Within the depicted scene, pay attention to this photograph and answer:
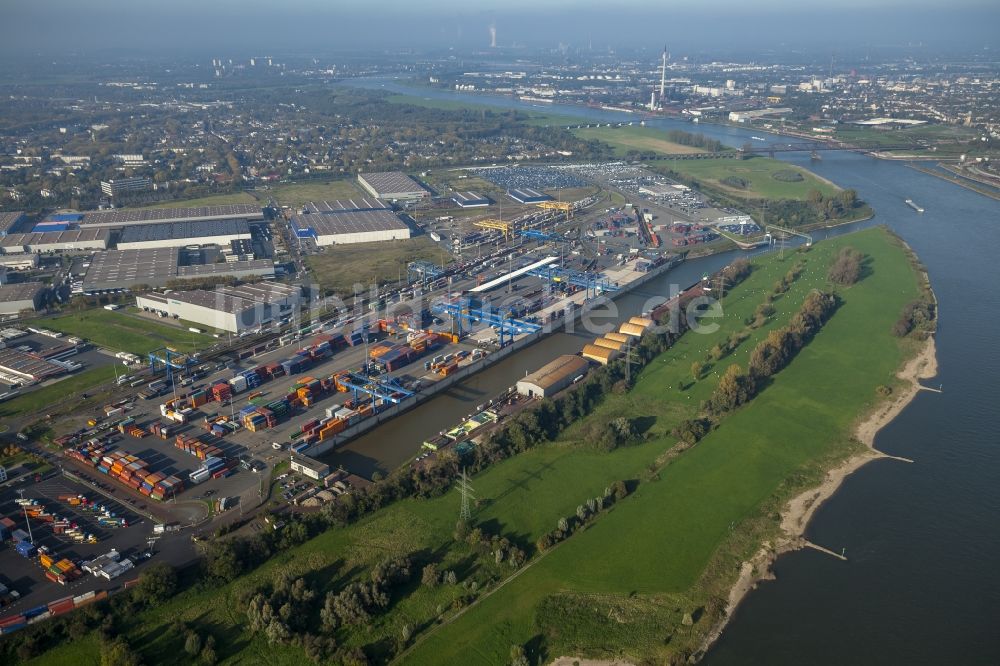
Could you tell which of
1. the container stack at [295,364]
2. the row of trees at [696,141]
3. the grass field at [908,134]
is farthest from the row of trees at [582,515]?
the grass field at [908,134]

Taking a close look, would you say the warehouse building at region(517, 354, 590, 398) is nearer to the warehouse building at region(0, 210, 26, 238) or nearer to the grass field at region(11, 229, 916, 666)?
the grass field at region(11, 229, 916, 666)

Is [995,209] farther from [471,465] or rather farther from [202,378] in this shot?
[202,378]

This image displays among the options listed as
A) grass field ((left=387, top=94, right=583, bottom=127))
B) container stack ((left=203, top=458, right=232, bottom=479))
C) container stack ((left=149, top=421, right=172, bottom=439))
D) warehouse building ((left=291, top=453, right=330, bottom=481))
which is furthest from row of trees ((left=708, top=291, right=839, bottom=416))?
grass field ((left=387, top=94, right=583, bottom=127))

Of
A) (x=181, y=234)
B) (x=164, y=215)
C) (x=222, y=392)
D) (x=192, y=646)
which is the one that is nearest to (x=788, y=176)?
(x=181, y=234)

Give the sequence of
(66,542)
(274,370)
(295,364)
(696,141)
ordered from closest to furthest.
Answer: (66,542), (274,370), (295,364), (696,141)

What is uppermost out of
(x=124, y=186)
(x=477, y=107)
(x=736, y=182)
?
(x=477, y=107)

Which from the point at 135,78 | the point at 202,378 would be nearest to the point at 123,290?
the point at 202,378

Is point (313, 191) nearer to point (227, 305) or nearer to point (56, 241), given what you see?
point (56, 241)
